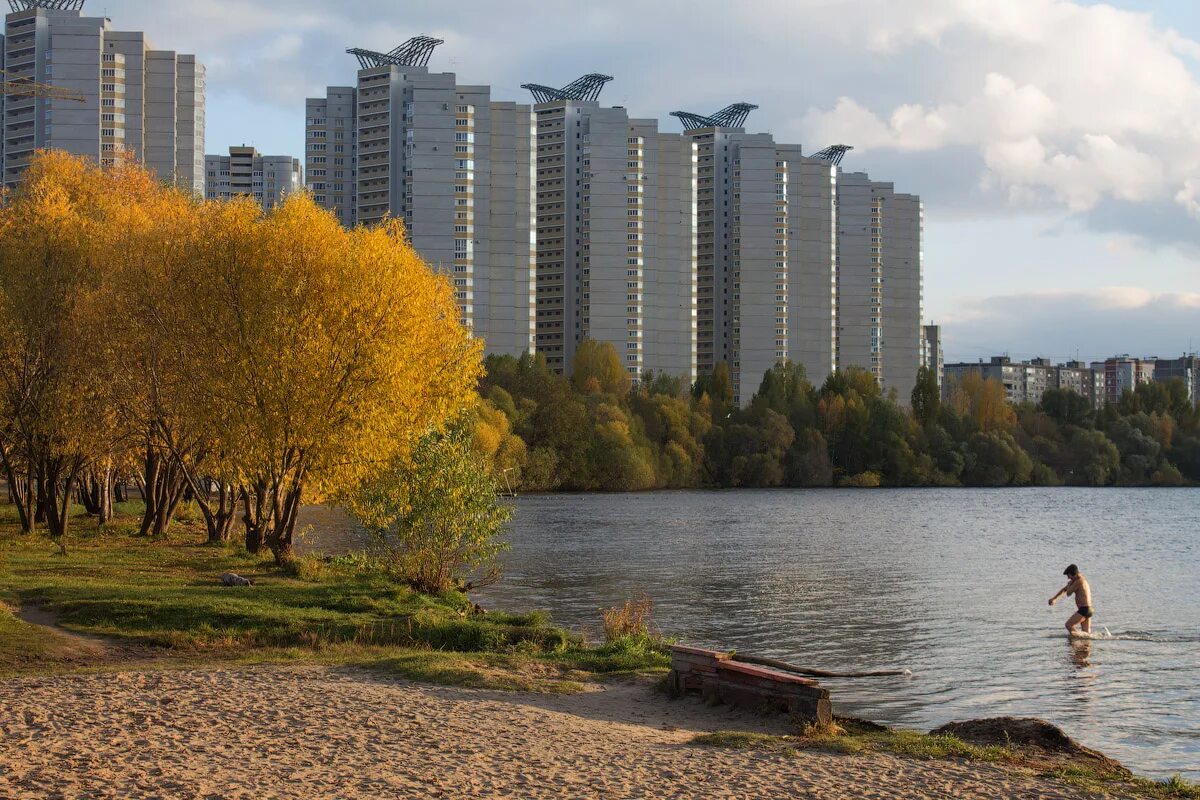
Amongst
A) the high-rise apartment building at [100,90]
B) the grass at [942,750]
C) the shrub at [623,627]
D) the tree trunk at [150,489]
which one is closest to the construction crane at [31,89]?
the high-rise apartment building at [100,90]

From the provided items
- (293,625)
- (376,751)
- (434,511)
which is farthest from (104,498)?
(376,751)

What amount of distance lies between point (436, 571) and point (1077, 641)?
17506 millimetres

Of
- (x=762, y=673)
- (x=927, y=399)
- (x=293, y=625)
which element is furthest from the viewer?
(x=927, y=399)

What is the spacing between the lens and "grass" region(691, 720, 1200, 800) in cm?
1484

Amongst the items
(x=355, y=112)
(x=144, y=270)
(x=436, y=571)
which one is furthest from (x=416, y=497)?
(x=355, y=112)

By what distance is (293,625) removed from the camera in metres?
24.8

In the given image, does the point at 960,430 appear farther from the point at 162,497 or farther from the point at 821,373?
the point at 162,497

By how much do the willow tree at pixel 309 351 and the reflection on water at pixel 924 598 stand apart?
6726mm

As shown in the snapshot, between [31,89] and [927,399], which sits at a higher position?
[31,89]

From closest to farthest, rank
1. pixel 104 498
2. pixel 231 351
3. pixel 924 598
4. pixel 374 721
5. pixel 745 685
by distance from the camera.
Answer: pixel 374 721
pixel 745 685
pixel 231 351
pixel 924 598
pixel 104 498

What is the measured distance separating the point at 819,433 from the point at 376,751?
13467 centimetres

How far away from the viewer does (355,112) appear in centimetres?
18150

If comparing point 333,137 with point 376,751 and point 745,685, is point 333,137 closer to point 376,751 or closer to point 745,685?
point 745,685

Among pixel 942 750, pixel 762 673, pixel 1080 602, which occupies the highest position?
pixel 762 673
